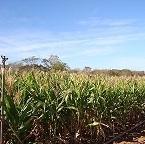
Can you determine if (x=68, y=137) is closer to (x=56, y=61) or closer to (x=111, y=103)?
(x=111, y=103)

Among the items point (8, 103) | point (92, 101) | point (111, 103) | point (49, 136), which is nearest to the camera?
point (8, 103)

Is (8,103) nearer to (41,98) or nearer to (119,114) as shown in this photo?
(41,98)

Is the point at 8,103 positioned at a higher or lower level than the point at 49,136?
higher

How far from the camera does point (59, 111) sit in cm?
762

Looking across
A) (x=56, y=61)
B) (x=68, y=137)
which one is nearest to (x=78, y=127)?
(x=68, y=137)

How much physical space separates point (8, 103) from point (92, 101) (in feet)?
10.6

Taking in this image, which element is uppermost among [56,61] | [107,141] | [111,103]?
[56,61]

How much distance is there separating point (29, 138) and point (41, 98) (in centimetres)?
97

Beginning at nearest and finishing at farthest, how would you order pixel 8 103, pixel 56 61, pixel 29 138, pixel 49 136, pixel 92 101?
pixel 8 103
pixel 29 138
pixel 49 136
pixel 92 101
pixel 56 61

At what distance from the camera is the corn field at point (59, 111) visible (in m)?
6.14

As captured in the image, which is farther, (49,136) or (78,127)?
(78,127)

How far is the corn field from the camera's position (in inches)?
242

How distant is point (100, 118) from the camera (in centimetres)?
917

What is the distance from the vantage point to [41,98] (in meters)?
7.37
